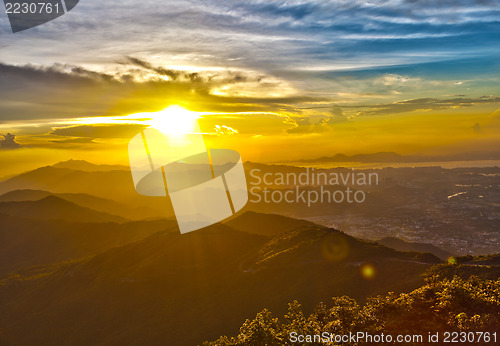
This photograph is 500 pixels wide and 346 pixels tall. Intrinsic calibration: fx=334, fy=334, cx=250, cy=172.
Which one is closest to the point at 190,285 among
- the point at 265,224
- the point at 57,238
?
the point at 265,224

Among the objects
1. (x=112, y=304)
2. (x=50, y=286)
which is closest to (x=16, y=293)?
(x=50, y=286)

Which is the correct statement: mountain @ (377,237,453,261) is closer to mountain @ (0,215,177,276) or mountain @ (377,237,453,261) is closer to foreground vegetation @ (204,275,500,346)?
mountain @ (0,215,177,276)

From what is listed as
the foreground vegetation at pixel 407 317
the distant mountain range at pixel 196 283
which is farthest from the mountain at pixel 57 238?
the foreground vegetation at pixel 407 317

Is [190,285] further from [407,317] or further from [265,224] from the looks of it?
[265,224]

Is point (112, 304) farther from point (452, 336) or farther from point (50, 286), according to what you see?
point (452, 336)

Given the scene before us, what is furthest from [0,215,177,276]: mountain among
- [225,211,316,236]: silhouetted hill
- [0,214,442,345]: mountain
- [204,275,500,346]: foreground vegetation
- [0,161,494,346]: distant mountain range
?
[204,275,500,346]: foreground vegetation

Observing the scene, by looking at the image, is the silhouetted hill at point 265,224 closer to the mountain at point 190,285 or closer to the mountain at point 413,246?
the mountain at point 413,246
